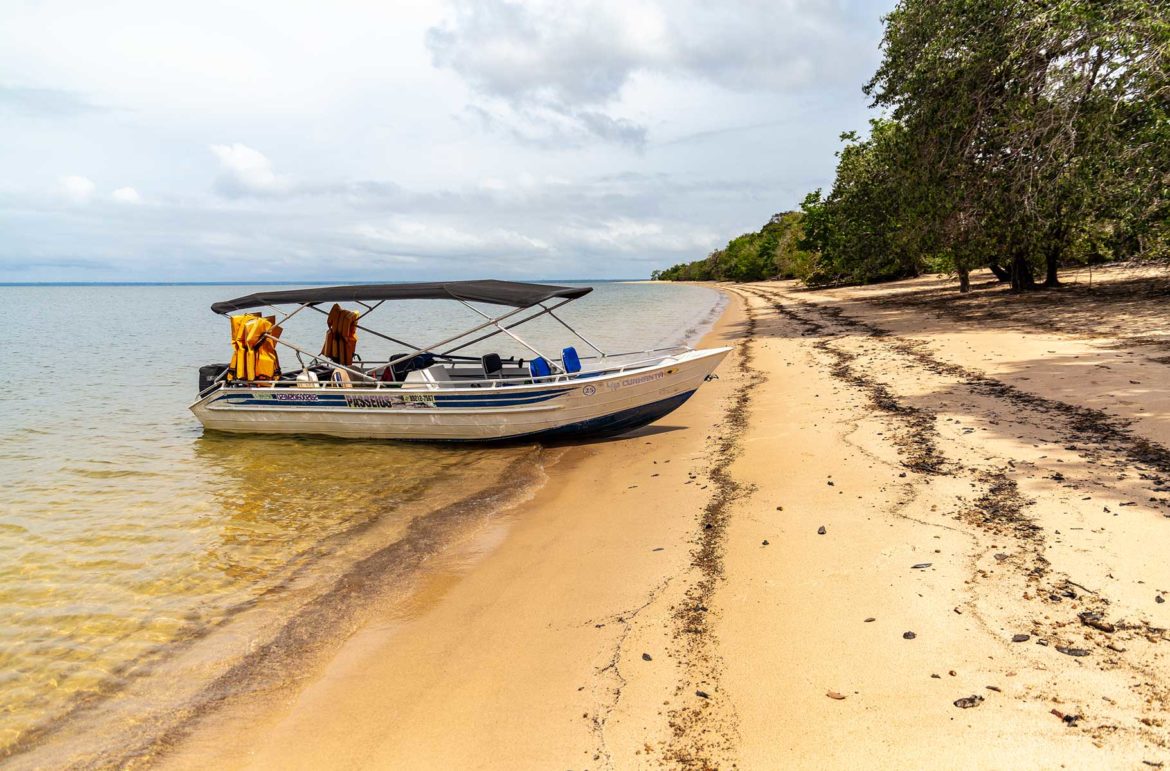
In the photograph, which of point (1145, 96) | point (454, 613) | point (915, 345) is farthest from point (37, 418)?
point (1145, 96)

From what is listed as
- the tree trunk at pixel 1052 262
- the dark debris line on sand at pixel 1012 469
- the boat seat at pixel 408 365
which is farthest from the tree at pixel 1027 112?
the boat seat at pixel 408 365

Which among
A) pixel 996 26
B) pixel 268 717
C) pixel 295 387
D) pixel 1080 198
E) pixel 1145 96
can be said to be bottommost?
pixel 268 717

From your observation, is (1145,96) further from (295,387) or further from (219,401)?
(219,401)

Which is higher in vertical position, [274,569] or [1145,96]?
[1145,96]

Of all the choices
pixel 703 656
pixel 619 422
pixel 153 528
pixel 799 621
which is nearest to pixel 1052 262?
pixel 619 422

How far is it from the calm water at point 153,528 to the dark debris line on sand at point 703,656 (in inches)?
135

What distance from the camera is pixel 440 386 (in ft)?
39.2

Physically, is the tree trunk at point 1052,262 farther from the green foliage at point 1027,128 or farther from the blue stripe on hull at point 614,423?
the blue stripe on hull at point 614,423

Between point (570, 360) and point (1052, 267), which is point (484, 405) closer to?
point (570, 360)

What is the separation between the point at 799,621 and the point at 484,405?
7070 millimetres

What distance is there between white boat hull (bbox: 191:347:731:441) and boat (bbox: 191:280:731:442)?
0.06 ft

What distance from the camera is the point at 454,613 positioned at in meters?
5.30

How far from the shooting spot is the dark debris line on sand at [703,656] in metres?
3.26

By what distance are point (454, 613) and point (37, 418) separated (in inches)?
570
